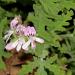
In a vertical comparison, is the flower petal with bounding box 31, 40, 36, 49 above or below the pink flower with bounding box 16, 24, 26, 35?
below

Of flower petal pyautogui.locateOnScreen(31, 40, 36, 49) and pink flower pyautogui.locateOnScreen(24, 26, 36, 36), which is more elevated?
pink flower pyautogui.locateOnScreen(24, 26, 36, 36)

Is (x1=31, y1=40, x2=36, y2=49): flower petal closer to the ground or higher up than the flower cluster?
closer to the ground

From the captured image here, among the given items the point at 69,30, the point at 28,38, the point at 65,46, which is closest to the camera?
the point at 28,38

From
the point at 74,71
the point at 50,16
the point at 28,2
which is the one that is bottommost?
the point at 74,71

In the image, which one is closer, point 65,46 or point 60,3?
point 60,3

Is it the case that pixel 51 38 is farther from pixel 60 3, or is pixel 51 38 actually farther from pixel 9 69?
pixel 9 69

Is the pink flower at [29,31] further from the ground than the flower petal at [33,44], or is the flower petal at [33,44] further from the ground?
the pink flower at [29,31]

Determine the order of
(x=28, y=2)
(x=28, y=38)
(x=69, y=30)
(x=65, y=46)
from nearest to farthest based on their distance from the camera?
(x=28, y=38)
(x=65, y=46)
(x=69, y=30)
(x=28, y=2)

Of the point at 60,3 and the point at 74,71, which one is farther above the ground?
the point at 60,3

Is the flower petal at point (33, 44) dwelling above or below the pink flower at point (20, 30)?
below

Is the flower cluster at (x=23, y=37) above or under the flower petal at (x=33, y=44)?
above

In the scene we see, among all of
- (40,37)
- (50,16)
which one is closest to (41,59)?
(40,37)
